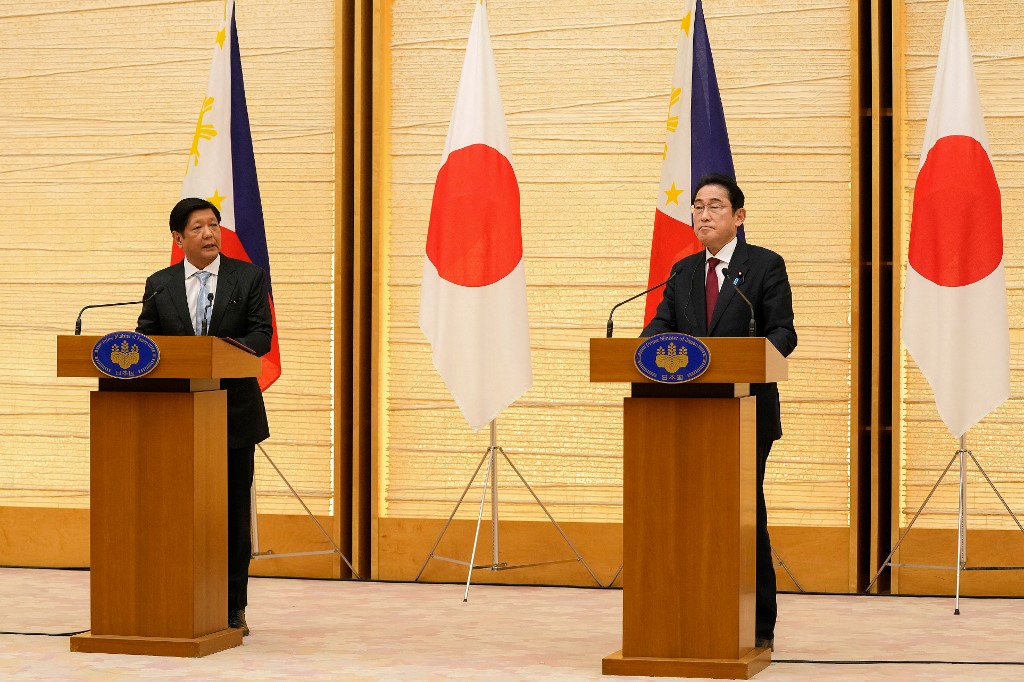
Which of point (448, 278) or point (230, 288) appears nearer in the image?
→ point (230, 288)

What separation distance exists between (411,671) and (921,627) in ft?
6.06

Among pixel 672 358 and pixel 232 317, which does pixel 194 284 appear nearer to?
pixel 232 317

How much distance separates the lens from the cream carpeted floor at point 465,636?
390cm

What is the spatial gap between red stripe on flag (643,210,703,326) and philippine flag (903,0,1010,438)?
0.82 meters

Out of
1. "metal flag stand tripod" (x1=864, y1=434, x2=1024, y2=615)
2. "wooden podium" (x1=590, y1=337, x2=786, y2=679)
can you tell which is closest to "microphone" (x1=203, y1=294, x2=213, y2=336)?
"wooden podium" (x1=590, y1=337, x2=786, y2=679)

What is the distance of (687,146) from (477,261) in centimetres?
92

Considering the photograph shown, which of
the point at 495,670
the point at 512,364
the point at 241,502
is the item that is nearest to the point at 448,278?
the point at 512,364

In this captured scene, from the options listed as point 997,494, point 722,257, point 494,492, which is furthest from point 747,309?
point 997,494

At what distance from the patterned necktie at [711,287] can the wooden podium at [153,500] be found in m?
1.41

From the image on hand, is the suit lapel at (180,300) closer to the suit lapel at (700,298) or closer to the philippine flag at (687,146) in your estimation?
the suit lapel at (700,298)

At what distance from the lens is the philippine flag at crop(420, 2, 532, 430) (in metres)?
5.39

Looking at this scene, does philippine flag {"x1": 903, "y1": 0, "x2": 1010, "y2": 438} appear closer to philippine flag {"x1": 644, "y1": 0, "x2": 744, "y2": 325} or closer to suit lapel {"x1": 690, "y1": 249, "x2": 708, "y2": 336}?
philippine flag {"x1": 644, "y1": 0, "x2": 744, "y2": 325}

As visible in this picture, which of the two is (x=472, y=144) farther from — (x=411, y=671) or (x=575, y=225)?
(x=411, y=671)

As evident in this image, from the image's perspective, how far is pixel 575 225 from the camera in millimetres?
5887
